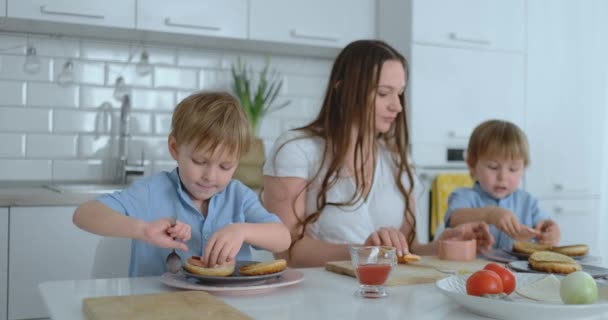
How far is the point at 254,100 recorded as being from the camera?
3570 millimetres

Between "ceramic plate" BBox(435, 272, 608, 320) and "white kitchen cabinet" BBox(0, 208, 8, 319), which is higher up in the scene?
"ceramic plate" BBox(435, 272, 608, 320)

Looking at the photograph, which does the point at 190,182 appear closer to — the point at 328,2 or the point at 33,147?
the point at 33,147

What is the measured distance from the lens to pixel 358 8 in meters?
3.67

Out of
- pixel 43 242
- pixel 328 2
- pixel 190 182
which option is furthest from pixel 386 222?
pixel 328 2

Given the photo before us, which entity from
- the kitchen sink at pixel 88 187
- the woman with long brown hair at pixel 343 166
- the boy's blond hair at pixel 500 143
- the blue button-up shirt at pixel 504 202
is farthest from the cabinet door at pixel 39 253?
the boy's blond hair at pixel 500 143

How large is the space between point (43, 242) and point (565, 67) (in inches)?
113

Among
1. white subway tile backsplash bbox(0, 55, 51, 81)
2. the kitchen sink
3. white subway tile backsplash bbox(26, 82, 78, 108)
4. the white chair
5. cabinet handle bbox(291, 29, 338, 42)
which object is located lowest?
the white chair

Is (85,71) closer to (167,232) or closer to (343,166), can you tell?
(343,166)

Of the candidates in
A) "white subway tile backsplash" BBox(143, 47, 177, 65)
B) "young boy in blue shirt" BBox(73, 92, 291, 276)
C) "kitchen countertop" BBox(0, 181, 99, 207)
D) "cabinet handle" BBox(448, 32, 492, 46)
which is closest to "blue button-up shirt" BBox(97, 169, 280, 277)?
"young boy in blue shirt" BBox(73, 92, 291, 276)

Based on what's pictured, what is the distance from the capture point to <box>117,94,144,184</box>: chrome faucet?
3.31 metres

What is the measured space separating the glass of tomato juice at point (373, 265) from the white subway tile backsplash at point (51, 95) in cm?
245

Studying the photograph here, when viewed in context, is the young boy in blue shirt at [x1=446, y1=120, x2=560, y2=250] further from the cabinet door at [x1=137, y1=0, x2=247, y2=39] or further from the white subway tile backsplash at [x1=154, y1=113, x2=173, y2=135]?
the white subway tile backsplash at [x1=154, y1=113, x2=173, y2=135]

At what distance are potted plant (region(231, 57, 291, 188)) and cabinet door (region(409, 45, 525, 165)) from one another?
75 cm

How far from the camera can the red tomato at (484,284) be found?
1.13 m
